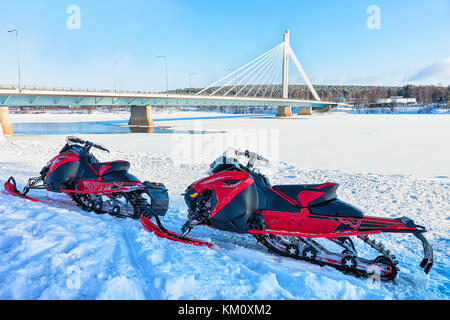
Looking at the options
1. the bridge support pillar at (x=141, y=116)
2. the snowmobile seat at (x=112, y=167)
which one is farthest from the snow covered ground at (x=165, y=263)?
the bridge support pillar at (x=141, y=116)

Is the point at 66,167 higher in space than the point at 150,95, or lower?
lower

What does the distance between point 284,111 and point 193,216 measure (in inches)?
2254

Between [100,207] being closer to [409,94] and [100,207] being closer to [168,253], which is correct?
[168,253]

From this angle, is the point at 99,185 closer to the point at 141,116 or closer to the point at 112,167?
the point at 112,167

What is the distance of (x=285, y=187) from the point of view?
10.5 ft

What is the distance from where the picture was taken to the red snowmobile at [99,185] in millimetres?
4242

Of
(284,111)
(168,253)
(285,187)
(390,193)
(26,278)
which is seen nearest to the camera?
(26,278)

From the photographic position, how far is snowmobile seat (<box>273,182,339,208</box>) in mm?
3000

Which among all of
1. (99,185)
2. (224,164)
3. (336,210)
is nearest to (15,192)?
(99,185)

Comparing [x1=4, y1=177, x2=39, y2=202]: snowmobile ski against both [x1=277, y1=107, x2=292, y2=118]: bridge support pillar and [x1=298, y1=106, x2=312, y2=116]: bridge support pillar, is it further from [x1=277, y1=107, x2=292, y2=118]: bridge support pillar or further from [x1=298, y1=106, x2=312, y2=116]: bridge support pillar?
[x1=298, y1=106, x2=312, y2=116]: bridge support pillar

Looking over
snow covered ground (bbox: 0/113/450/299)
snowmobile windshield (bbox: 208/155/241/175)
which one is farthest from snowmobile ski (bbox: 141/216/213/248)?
snowmobile windshield (bbox: 208/155/241/175)

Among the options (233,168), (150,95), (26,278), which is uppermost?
(150,95)

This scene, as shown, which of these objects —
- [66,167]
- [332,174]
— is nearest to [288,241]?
[66,167]

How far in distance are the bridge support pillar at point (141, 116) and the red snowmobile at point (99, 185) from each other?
3359cm
